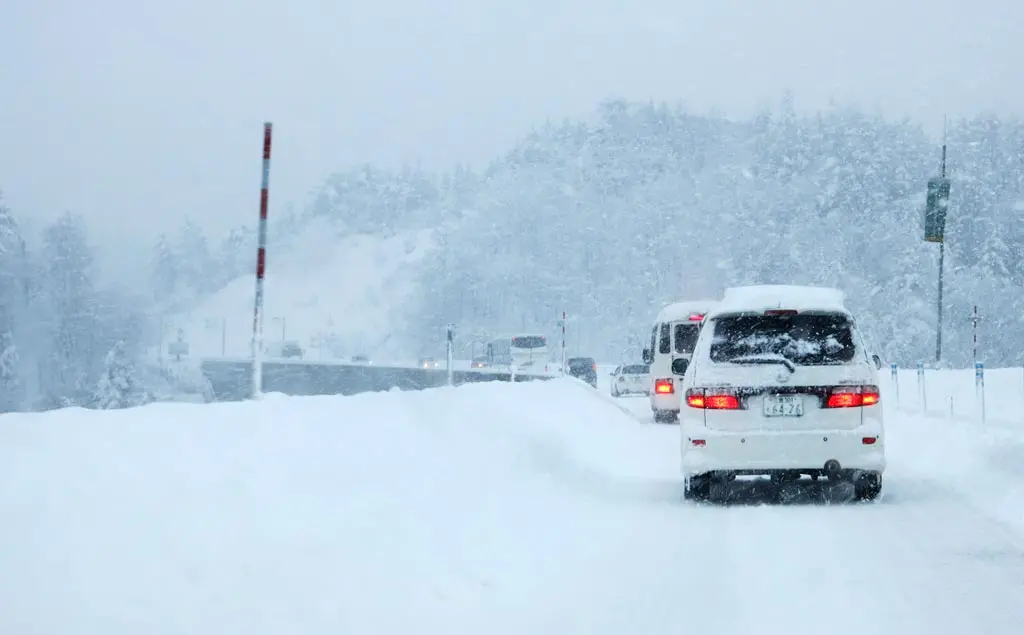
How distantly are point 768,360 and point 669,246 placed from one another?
9486 centimetres

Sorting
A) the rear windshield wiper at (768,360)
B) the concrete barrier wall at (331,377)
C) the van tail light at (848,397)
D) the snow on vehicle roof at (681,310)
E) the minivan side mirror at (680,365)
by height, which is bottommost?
the concrete barrier wall at (331,377)

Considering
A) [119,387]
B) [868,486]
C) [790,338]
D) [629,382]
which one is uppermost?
[790,338]

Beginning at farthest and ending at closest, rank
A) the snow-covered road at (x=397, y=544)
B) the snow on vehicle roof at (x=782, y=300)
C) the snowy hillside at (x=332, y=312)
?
1. the snowy hillside at (x=332, y=312)
2. the snow on vehicle roof at (x=782, y=300)
3. the snow-covered road at (x=397, y=544)

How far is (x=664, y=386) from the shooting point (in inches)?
929

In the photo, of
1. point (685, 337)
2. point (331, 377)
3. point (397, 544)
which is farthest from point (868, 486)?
point (331, 377)

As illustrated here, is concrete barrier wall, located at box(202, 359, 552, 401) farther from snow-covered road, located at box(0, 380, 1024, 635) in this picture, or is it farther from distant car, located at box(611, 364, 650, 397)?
snow-covered road, located at box(0, 380, 1024, 635)

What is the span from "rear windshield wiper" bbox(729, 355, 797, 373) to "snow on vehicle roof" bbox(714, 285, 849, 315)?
0.46 metres

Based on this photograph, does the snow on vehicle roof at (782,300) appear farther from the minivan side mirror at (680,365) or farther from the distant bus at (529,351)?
the distant bus at (529,351)

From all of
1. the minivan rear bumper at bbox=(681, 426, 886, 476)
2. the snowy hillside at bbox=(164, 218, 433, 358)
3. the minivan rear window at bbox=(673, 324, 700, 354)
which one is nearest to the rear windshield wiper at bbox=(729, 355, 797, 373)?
the minivan rear bumper at bbox=(681, 426, 886, 476)

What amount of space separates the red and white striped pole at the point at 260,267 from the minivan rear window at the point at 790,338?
4.15 meters

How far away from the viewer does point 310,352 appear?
6004 inches

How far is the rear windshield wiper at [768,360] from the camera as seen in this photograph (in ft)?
32.7

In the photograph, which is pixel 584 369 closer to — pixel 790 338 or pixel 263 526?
pixel 790 338

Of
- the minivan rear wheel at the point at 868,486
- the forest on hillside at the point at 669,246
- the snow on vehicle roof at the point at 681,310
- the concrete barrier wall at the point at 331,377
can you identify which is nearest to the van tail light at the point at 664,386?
the snow on vehicle roof at the point at 681,310
